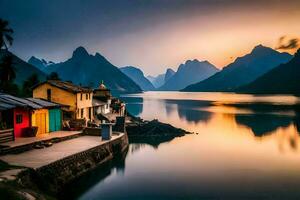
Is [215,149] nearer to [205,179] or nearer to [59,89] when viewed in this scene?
[205,179]

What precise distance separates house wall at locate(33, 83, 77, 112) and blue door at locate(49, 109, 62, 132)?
304 inches

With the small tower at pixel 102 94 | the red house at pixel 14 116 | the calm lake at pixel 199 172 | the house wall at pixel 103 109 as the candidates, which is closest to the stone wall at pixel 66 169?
the calm lake at pixel 199 172

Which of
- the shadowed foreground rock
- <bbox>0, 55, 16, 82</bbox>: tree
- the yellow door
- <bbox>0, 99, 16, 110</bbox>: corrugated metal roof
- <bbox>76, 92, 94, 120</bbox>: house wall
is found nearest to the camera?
<bbox>0, 99, 16, 110</bbox>: corrugated metal roof

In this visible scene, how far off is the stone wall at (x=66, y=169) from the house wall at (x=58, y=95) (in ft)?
50.8

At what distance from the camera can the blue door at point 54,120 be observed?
165 feet

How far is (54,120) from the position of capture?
169ft

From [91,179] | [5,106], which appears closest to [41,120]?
[5,106]

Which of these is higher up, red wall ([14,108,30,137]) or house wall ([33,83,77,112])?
house wall ([33,83,77,112])

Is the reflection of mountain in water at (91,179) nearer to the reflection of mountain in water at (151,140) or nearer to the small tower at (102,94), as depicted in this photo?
the reflection of mountain in water at (151,140)

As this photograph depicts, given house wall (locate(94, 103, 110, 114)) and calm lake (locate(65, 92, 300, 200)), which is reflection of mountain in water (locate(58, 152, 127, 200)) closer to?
calm lake (locate(65, 92, 300, 200))

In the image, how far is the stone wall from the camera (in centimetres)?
2742

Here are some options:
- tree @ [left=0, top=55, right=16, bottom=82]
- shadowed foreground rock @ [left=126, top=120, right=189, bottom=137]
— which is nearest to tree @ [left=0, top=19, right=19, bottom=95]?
tree @ [left=0, top=55, right=16, bottom=82]

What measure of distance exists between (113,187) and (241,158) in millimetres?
24335

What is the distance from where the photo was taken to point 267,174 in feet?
139
